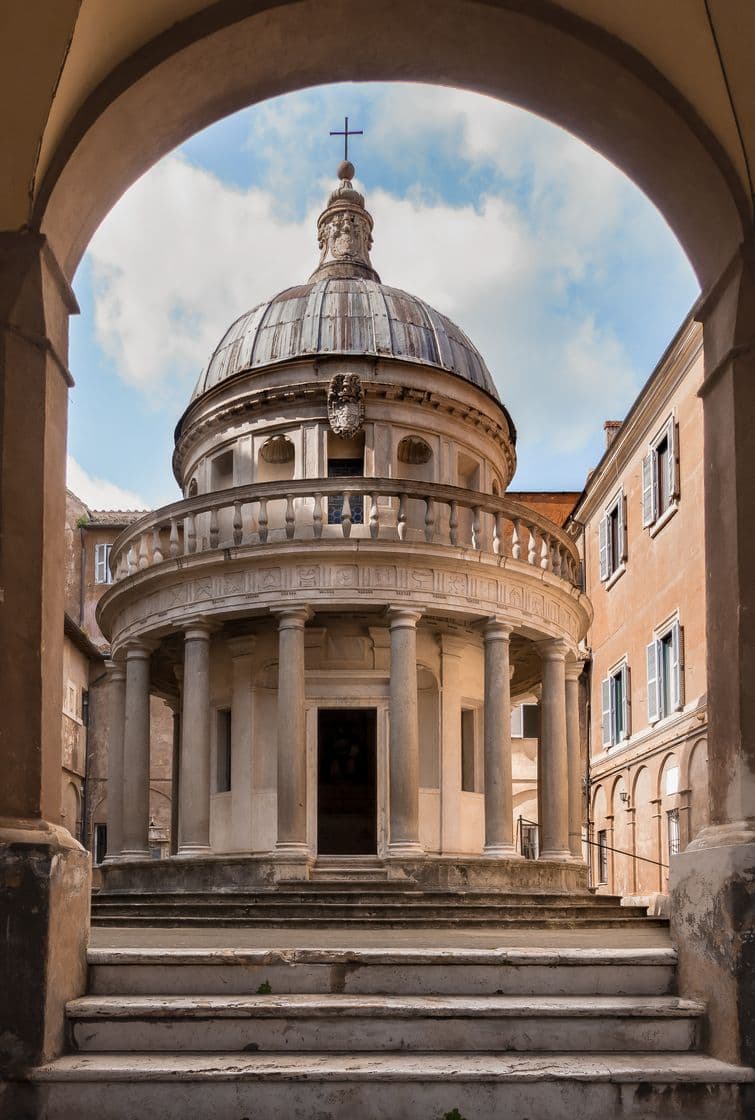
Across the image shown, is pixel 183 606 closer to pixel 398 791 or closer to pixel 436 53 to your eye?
pixel 398 791

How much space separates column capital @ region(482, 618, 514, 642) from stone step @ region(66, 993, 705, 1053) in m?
14.5

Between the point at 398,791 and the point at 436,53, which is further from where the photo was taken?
the point at 398,791

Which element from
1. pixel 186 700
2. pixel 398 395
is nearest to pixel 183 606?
pixel 186 700

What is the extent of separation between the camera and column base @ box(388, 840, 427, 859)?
61.0 feet

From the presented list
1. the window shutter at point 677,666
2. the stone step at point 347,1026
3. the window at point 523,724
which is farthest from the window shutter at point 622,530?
the stone step at point 347,1026

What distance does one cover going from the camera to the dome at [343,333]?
2402cm

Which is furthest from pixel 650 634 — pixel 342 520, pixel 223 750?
pixel 342 520

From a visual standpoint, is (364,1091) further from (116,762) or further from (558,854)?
(116,762)

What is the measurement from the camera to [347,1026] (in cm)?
566

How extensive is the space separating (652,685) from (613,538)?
677cm

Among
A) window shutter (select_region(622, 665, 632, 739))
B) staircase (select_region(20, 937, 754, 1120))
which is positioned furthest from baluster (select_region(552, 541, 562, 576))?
staircase (select_region(20, 937, 754, 1120))

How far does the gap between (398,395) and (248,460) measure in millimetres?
3165

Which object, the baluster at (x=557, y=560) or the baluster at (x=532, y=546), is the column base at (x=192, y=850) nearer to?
the baluster at (x=532, y=546)

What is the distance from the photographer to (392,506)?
65.7 feet
